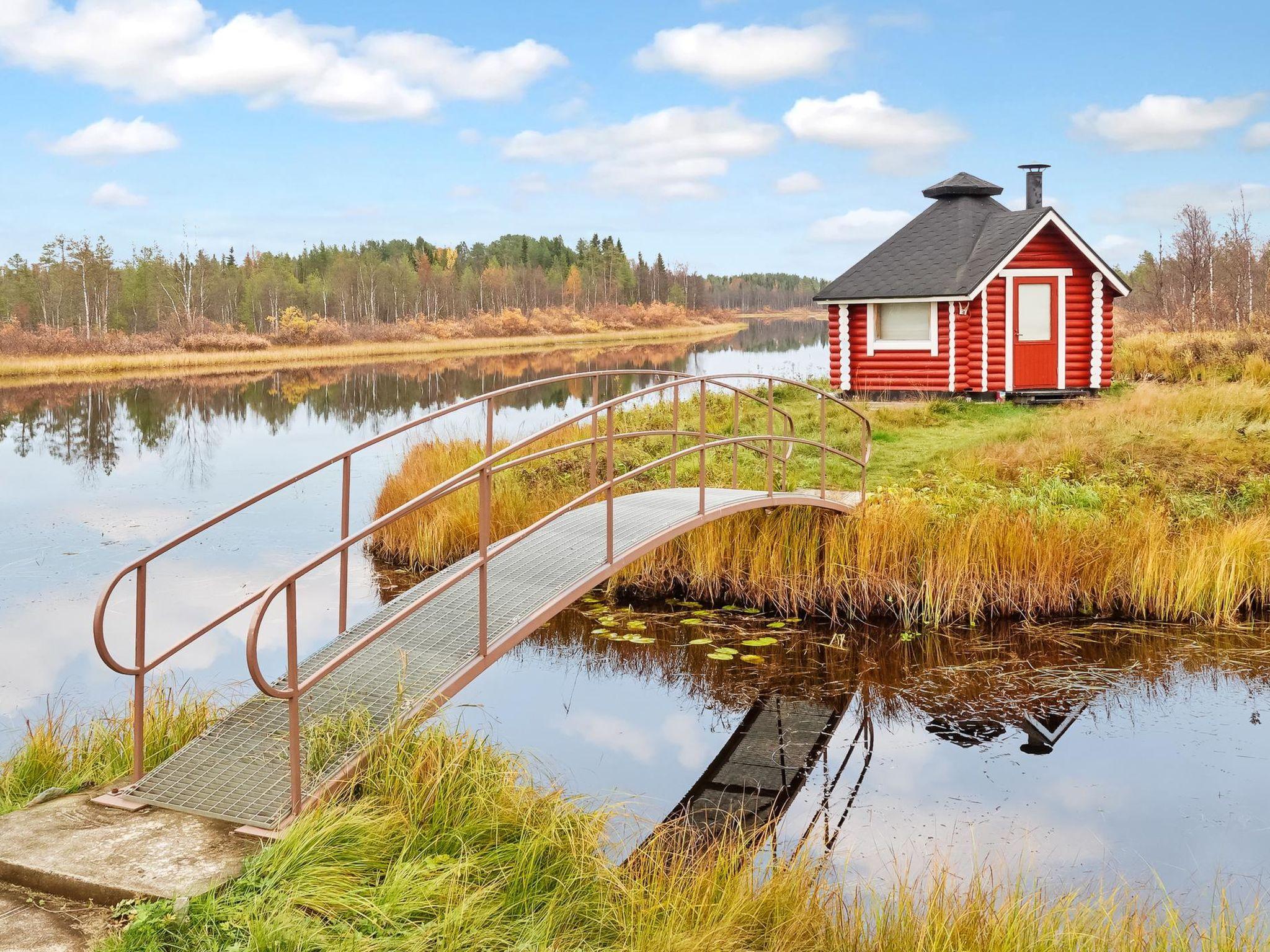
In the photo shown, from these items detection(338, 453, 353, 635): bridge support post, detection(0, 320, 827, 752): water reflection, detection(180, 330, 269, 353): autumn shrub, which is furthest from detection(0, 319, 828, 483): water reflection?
detection(338, 453, 353, 635): bridge support post

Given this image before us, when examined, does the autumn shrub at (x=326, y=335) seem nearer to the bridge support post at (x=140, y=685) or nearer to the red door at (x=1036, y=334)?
the red door at (x=1036, y=334)

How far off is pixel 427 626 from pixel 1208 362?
2058 cm

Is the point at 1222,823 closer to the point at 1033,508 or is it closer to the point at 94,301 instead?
the point at 1033,508

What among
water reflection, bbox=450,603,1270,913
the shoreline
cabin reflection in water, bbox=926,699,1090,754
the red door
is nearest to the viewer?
water reflection, bbox=450,603,1270,913

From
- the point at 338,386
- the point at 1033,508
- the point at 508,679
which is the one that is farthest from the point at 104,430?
the point at 1033,508

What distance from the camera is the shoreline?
149ft

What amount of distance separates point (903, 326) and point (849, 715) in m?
14.9

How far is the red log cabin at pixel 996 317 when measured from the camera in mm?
20938

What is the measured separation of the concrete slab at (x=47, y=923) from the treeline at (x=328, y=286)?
58285mm

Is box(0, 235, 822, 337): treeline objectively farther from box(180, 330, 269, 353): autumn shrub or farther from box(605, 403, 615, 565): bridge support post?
box(605, 403, 615, 565): bridge support post

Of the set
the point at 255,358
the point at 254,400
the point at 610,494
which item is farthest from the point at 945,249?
the point at 255,358

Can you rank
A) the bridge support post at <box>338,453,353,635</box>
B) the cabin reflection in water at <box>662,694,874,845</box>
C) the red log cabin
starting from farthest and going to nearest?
the red log cabin → the bridge support post at <box>338,453,353,635</box> → the cabin reflection in water at <box>662,694,874,845</box>

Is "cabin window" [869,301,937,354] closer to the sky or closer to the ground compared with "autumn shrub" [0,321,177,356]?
closer to the ground

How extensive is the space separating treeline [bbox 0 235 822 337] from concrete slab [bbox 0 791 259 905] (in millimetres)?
57645
